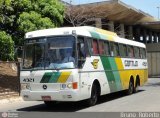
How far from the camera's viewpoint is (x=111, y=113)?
14141 millimetres

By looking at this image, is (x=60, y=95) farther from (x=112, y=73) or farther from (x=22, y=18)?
(x=22, y=18)

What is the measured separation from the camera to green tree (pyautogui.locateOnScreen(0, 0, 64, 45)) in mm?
22984

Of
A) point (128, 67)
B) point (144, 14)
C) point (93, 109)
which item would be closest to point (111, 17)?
point (144, 14)

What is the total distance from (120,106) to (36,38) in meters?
3.98

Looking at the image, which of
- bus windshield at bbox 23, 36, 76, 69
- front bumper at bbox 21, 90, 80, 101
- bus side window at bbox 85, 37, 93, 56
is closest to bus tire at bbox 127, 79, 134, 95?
bus side window at bbox 85, 37, 93, 56

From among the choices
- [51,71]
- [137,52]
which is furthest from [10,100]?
[137,52]

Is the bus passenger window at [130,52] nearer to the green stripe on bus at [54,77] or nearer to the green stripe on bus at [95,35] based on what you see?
the green stripe on bus at [95,35]

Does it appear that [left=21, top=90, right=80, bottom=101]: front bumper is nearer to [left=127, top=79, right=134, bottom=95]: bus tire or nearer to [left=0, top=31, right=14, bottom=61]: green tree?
[left=0, top=31, right=14, bottom=61]: green tree

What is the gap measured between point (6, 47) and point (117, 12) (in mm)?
23730

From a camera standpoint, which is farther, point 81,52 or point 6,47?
point 6,47

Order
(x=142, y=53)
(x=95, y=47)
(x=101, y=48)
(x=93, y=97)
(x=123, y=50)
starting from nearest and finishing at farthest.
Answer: (x=93, y=97)
(x=95, y=47)
(x=101, y=48)
(x=123, y=50)
(x=142, y=53)

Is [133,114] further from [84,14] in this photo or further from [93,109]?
[84,14]

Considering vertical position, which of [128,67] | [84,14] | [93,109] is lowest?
[93,109]

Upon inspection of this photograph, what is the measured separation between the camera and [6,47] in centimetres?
2194
